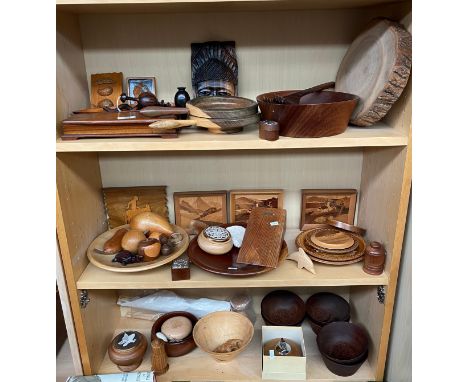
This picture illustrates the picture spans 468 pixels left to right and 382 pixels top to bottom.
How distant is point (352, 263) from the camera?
3.30 ft

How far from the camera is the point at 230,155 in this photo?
3.67ft

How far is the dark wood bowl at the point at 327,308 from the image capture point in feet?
3.95

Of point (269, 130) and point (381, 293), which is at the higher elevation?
point (269, 130)

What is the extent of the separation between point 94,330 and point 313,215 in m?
0.73

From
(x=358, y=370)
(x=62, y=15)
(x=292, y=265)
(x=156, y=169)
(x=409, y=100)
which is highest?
(x=62, y=15)

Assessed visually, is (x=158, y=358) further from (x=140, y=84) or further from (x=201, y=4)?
(x=201, y=4)

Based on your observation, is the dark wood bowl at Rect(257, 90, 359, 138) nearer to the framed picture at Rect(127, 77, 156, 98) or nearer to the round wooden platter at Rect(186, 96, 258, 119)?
the round wooden platter at Rect(186, 96, 258, 119)

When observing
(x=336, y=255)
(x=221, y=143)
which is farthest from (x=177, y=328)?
(x=221, y=143)

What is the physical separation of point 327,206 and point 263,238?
0.92 ft

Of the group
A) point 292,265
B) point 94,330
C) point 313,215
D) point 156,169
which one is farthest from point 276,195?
point 94,330

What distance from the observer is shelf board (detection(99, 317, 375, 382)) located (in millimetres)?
1074

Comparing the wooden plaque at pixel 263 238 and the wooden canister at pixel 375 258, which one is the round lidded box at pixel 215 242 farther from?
the wooden canister at pixel 375 258

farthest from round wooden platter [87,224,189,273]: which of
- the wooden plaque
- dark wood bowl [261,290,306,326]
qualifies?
dark wood bowl [261,290,306,326]
